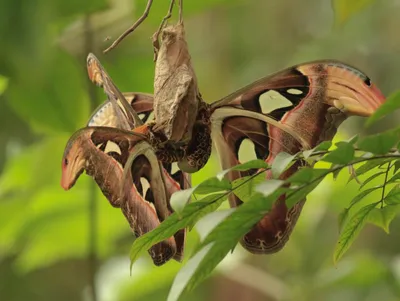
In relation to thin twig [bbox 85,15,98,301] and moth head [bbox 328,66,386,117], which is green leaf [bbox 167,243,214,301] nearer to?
moth head [bbox 328,66,386,117]

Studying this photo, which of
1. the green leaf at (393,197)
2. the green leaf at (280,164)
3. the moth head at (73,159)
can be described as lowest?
the green leaf at (393,197)

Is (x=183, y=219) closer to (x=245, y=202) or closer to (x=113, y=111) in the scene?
(x=245, y=202)

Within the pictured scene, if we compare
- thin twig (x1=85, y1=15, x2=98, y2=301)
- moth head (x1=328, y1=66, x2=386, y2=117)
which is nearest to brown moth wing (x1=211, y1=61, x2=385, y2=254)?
moth head (x1=328, y1=66, x2=386, y2=117)

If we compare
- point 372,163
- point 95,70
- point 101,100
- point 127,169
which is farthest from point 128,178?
point 101,100

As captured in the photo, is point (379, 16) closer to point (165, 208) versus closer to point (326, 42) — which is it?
point (326, 42)

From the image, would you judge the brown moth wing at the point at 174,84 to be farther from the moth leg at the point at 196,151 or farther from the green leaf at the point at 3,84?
the green leaf at the point at 3,84

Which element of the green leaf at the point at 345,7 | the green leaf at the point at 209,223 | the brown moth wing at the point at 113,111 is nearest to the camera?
the green leaf at the point at 209,223

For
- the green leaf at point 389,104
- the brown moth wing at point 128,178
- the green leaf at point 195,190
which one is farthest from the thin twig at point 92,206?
the green leaf at point 389,104
